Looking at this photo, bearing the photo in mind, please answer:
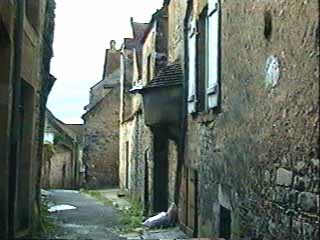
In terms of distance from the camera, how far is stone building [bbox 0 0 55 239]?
8.27 meters

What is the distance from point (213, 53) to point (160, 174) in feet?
20.9

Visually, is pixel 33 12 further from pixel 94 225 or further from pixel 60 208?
pixel 60 208

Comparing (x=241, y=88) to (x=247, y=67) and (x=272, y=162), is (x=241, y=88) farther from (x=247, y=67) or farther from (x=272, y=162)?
(x=272, y=162)

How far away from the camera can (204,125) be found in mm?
9977

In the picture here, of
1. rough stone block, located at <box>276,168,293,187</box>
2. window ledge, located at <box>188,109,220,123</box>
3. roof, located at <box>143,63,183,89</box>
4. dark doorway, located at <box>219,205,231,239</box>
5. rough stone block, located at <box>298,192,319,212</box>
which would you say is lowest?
dark doorway, located at <box>219,205,231,239</box>

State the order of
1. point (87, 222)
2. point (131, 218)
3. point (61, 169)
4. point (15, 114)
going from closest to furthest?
1. point (15, 114)
2. point (87, 222)
3. point (131, 218)
4. point (61, 169)

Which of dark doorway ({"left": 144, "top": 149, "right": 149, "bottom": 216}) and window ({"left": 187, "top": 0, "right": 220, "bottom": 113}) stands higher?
window ({"left": 187, "top": 0, "right": 220, "bottom": 113})

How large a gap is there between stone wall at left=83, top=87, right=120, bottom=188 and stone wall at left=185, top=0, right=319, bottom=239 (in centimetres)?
2216

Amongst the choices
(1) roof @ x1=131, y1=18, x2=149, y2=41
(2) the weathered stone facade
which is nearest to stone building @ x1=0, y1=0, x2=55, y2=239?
(2) the weathered stone facade

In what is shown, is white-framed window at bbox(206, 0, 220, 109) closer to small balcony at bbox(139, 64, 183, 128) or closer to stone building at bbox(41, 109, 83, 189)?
small balcony at bbox(139, 64, 183, 128)

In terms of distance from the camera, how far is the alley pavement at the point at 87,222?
12.0 m

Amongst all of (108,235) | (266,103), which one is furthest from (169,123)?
(266,103)

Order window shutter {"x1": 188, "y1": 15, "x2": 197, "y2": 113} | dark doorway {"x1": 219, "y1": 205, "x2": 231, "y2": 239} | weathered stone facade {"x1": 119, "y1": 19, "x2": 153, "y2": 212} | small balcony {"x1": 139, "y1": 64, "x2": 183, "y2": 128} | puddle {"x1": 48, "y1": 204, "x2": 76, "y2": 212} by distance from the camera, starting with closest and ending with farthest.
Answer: dark doorway {"x1": 219, "y1": 205, "x2": 231, "y2": 239} → window shutter {"x1": 188, "y1": 15, "x2": 197, "y2": 113} → small balcony {"x1": 139, "y1": 64, "x2": 183, "y2": 128} → weathered stone facade {"x1": 119, "y1": 19, "x2": 153, "y2": 212} → puddle {"x1": 48, "y1": 204, "x2": 76, "y2": 212}

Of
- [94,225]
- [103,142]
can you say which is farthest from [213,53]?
[103,142]
